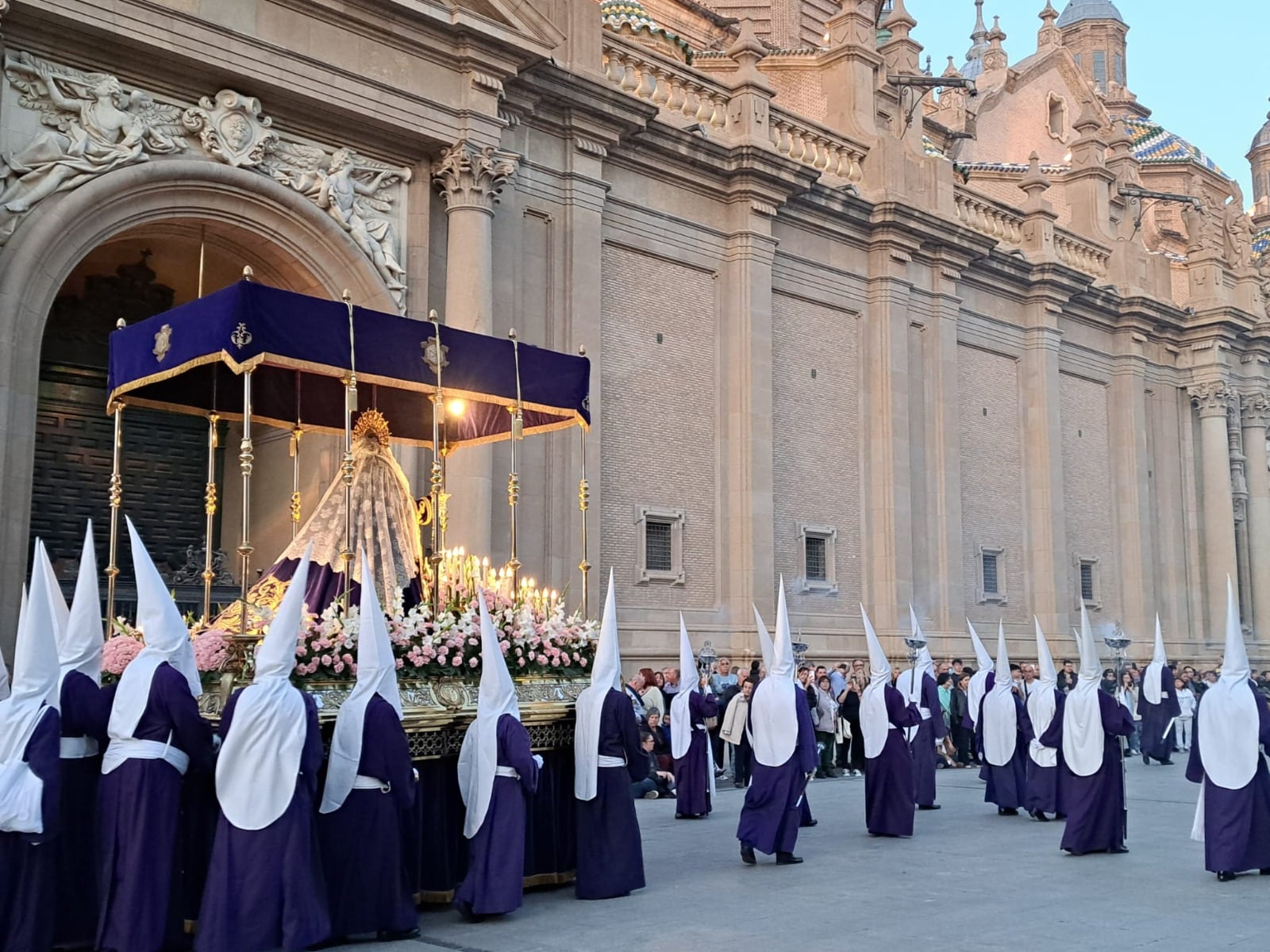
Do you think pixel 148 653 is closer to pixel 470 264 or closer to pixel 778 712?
pixel 778 712

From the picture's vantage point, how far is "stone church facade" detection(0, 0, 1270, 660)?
1485 cm

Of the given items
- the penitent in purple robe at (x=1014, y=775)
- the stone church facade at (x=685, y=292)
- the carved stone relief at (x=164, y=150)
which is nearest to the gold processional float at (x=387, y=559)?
the carved stone relief at (x=164, y=150)

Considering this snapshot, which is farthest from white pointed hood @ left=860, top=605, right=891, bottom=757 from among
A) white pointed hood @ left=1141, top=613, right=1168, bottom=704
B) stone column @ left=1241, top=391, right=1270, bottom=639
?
stone column @ left=1241, top=391, right=1270, bottom=639

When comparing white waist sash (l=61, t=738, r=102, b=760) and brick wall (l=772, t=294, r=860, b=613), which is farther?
brick wall (l=772, t=294, r=860, b=613)

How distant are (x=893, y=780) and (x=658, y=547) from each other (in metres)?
7.40

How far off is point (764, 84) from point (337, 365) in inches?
540

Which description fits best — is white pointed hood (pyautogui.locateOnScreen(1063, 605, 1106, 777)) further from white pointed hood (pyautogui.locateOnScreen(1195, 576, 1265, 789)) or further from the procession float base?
the procession float base

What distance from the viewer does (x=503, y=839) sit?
30.6 feet

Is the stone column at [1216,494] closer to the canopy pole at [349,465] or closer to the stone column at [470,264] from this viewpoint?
the stone column at [470,264]

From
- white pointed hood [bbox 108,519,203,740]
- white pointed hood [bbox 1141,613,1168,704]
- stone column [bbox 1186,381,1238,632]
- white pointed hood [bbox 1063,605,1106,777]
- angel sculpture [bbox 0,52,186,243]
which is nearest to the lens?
white pointed hood [bbox 108,519,203,740]

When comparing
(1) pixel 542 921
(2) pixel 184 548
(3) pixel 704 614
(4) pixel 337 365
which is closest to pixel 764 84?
(3) pixel 704 614

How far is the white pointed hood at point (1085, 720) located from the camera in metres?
12.4

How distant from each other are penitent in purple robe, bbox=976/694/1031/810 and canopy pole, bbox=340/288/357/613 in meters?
8.23

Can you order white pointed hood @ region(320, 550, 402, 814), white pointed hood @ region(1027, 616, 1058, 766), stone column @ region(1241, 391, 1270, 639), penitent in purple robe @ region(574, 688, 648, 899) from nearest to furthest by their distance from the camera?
white pointed hood @ region(320, 550, 402, 814), penitent in purple robe @ region(574, 688, 648, 899), white pointed hood @ region(1027, 616, 1058, 766), stone column @ region(1241, 391, 1270, 639)
